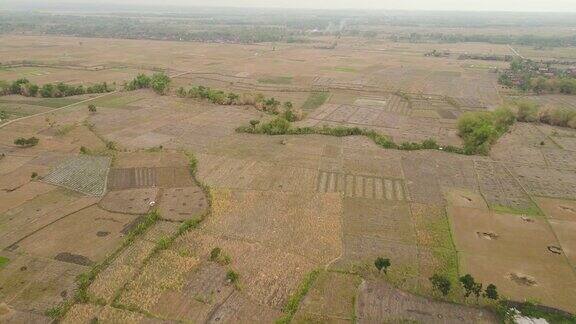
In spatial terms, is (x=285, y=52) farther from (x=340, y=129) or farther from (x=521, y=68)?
(x=340, y=129)

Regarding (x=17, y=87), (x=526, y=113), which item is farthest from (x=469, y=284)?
(x=17, y=87)

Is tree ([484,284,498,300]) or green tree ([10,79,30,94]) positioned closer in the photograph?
tree ([484,284,498,300])

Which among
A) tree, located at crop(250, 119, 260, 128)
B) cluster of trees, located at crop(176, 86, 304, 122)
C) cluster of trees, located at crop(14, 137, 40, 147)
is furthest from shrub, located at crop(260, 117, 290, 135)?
cluster of trees, located at crop(14, 137, 40, 147)

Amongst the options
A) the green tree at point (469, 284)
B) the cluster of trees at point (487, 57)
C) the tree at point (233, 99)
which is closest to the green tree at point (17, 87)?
the tree at point (233, 99)

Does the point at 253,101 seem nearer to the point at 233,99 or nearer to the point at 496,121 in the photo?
the point at 233,99

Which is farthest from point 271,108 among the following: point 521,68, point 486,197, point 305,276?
point 521,68

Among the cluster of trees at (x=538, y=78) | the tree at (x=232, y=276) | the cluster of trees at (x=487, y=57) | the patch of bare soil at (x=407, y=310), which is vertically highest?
the tree at (x=232, y=276)

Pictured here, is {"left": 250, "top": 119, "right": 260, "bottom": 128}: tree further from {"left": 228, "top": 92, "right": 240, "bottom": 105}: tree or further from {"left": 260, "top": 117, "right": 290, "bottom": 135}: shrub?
{"left": 228, "top": 92, "right": 240, "bottom": 105}: tree

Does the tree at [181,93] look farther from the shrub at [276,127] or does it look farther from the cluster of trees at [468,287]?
the cluster of trees at [468,287]
